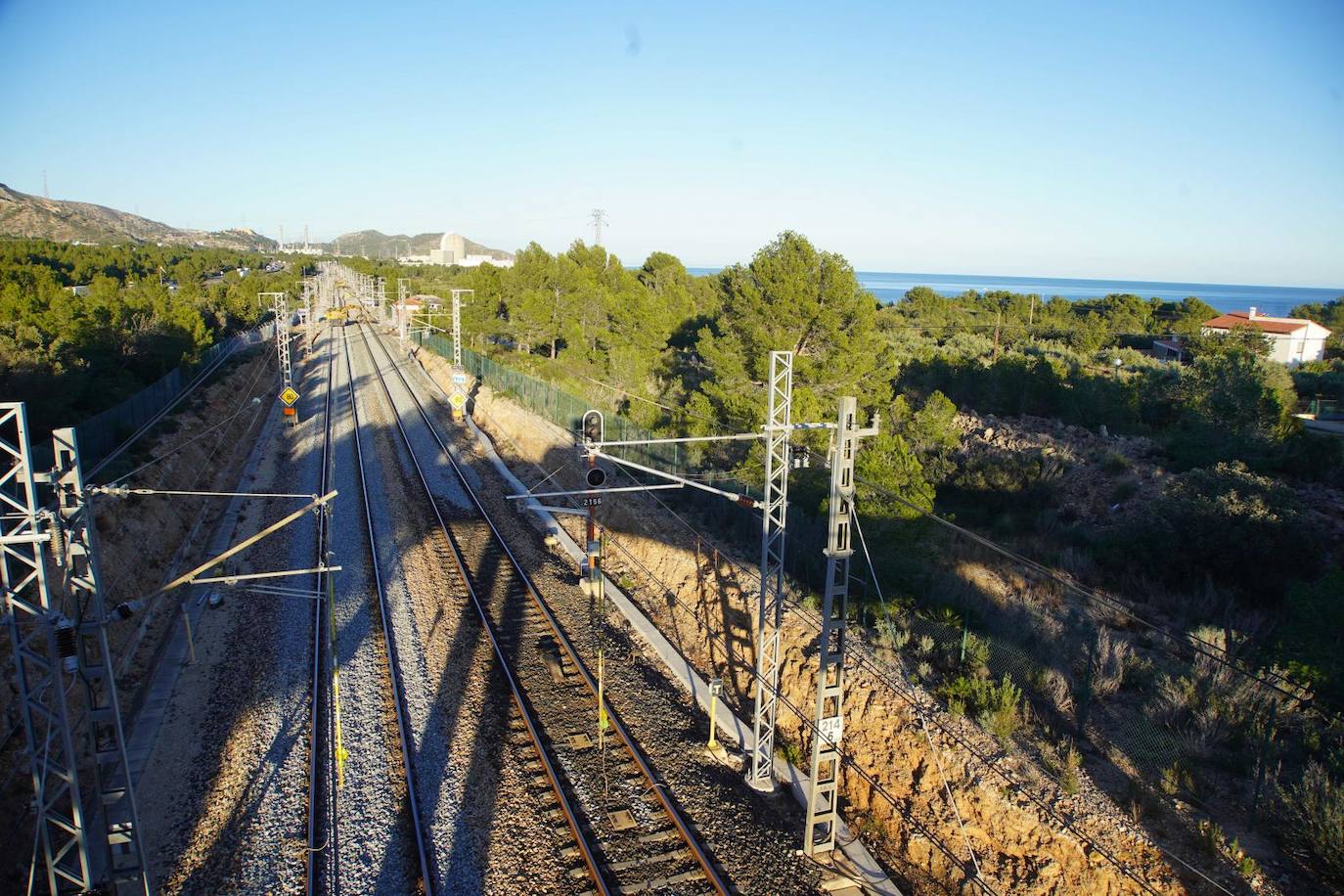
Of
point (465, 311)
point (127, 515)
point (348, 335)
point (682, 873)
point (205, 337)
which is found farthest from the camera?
point (348, 335)

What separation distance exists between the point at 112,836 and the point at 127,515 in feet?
41.5

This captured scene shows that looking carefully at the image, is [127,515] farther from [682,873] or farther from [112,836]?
[682,873]

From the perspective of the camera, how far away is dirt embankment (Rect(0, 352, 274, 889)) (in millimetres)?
10609

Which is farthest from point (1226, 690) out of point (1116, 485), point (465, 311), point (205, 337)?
point (465, 311)

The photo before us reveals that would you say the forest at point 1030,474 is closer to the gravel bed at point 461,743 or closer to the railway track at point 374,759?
the gravel bed at point 461,743

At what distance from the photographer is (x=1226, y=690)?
10.3 m

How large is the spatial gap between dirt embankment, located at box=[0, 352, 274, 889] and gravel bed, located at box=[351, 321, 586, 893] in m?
4.27

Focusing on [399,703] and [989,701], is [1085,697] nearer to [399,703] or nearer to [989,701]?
[989,701]

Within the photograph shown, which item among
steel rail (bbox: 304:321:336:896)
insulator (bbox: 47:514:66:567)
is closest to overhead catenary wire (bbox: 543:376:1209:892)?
steel rail (bbox: 304:321:336:896)

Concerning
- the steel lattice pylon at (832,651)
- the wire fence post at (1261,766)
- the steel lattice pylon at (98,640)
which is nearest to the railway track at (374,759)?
the steel lattice pylon at (98,640)

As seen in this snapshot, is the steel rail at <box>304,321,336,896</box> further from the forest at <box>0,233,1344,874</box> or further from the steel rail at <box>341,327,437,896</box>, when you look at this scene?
the forest at <box>0,233,1344,874</box>

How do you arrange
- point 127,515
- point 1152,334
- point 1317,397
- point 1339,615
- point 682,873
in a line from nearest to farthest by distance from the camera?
1. point 682,873
2. point 1339,615
3. point 127,515
4. point 1317,397
5. point 1152,334

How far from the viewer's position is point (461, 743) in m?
11.5

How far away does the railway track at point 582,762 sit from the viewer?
30.5 ft
